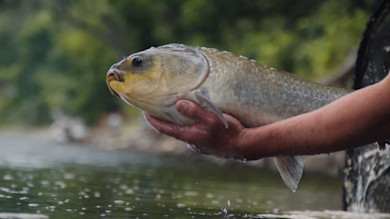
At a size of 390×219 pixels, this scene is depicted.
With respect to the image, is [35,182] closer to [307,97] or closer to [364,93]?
[307,97]

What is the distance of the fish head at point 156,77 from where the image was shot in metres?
2.66

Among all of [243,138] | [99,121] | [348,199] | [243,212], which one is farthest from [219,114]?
[99,121]

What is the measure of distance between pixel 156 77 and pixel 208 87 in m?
0.18

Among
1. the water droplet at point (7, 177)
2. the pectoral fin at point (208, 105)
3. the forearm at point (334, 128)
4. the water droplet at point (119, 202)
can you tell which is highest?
the water droplet at point (7, 177)

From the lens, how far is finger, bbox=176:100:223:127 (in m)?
2.50

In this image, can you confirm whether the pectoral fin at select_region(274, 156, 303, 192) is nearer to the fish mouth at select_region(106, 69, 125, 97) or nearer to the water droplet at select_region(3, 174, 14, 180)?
the fish mouth at select_region(106, 69, 125, 97)

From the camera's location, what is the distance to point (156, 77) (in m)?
2.71

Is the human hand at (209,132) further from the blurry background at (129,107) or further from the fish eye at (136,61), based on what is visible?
the blurry background at (129,107)

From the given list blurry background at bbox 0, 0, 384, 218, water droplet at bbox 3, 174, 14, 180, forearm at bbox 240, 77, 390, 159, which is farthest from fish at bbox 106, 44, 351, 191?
water droplet at bbox 3, 174, 14, 180

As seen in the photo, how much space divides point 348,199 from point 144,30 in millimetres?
34362

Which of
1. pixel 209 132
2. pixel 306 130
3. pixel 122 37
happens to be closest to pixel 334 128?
pixel 306 130

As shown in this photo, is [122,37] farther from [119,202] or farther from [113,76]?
[113,76]

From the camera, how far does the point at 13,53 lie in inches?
2564

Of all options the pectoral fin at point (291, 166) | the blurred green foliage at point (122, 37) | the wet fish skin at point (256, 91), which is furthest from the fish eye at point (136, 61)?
the blurred green foliage at point (122, 37)
